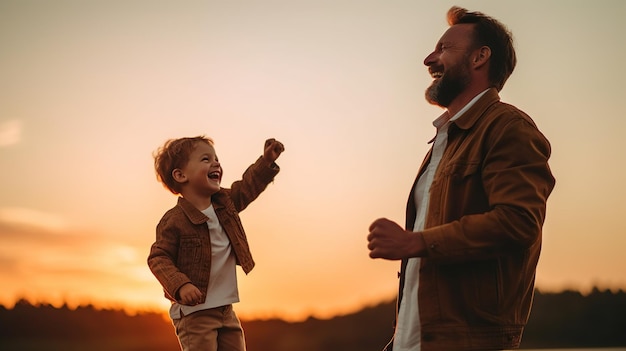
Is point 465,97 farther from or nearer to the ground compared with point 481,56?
nearer to the ground

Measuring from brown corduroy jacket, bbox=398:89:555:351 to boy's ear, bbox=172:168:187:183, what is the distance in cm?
208

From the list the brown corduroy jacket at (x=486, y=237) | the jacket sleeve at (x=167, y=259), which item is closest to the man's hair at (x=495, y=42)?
the brown corduroy jacket at (x=486, y=237)

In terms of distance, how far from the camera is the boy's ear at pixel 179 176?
480 centimetres

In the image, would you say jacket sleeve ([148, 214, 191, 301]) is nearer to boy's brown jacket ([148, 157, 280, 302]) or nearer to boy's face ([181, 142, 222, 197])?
boy's brown jacket ([148, 157, 280, 302])

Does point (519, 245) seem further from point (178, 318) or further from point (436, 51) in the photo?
point (178, 318)

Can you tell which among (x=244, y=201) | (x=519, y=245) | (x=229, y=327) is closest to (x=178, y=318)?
(x=229, y=327)

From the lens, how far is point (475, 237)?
9.40ft

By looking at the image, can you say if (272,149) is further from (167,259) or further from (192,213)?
(167,259)

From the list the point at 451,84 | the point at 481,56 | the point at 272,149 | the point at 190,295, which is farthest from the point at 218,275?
the point at 481,56

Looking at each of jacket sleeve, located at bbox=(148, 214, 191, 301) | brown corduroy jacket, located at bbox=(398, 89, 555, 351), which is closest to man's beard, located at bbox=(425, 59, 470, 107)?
brown corduroy jacket, located at bbox=(398, 89, 555, 351)

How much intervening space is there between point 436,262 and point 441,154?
69 cm

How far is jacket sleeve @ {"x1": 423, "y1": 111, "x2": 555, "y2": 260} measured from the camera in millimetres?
2863

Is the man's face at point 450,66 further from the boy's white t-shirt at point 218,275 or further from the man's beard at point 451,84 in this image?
the boy's white t-shirt at point 218,275

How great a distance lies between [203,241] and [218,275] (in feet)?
0.76
